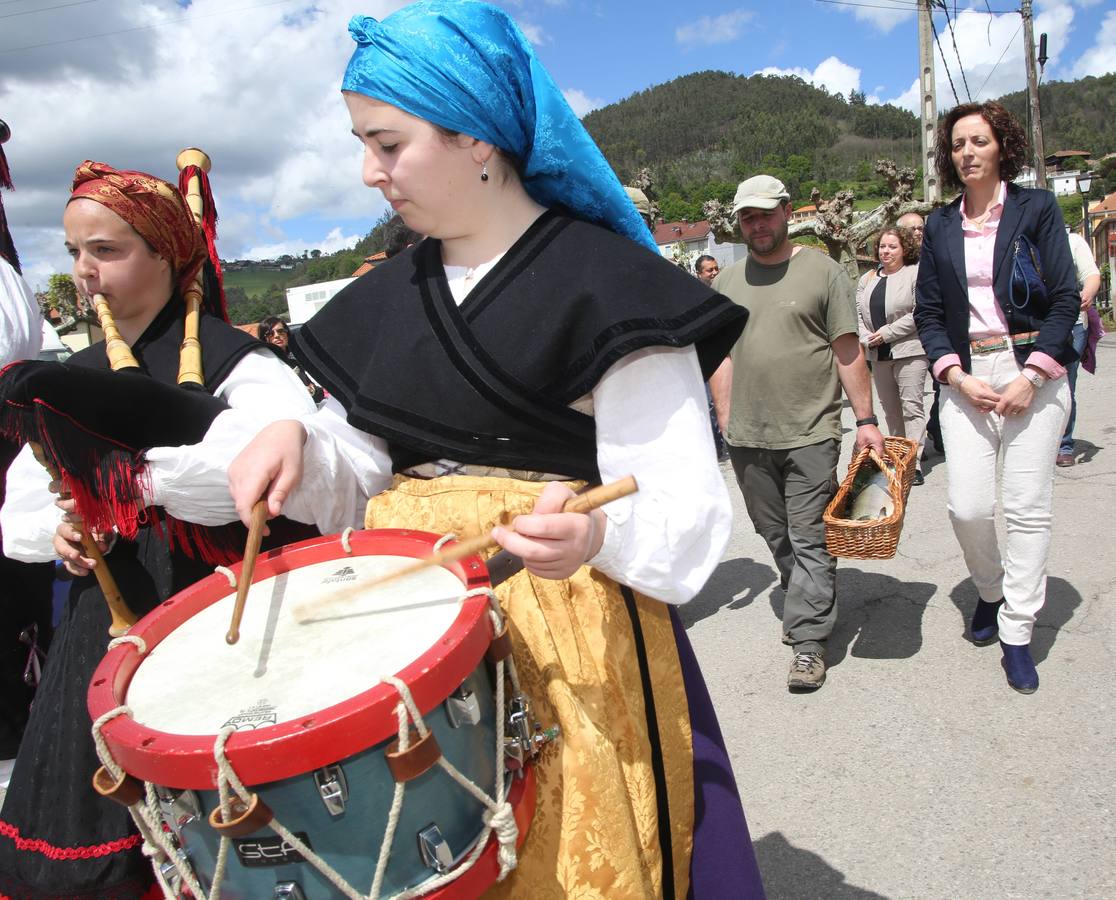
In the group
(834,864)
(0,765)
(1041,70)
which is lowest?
(834,864)

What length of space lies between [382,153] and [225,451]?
0.66 m

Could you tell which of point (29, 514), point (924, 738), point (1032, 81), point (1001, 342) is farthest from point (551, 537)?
point (1032, 81)

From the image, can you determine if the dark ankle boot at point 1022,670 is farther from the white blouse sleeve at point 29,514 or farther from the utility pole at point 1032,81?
the utility pole at point 1032,81

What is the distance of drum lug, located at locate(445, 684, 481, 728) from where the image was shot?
1023mm

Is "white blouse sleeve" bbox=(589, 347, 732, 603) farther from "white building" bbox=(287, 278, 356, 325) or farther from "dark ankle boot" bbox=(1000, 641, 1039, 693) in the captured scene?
"white building" bbox=(287, 278, 356, 325)

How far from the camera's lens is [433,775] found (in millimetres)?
1005

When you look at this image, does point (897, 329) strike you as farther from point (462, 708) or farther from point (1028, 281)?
point (462, 708)

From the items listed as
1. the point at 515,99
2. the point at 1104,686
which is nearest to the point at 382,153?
the point at 515,99

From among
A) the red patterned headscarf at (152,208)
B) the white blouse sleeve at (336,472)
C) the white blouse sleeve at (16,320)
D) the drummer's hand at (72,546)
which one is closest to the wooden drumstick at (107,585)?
the drummer's hand at (72,546)

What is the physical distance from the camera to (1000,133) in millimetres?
3045

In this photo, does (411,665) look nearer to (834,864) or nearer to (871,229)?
(834,864)

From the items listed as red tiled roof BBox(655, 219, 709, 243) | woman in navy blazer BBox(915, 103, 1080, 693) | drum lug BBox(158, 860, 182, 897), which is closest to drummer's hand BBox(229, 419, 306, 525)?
drum lug BBox(158, 860, 182, 897)

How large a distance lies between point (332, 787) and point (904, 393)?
5.79m

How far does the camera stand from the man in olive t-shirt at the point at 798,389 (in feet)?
11.1
